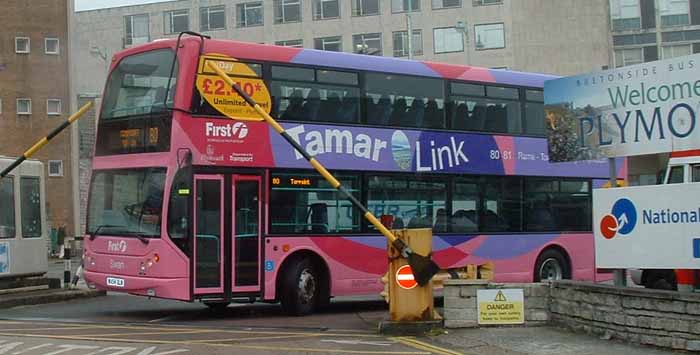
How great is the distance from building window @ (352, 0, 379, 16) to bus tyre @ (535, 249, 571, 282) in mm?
39644

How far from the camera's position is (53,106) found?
1802 inches

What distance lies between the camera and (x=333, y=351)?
1087 cm

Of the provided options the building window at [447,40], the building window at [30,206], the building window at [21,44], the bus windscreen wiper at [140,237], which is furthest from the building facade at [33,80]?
the bus windscreen wiper at [140,237]

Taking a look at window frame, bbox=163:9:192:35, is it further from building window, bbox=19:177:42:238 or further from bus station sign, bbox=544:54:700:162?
bus station sign, bbox=544:54:700:162

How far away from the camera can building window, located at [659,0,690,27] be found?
5094cm

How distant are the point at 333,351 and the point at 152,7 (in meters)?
54.3

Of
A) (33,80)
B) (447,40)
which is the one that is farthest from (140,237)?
(447,40)

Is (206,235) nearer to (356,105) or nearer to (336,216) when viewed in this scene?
(336,216)

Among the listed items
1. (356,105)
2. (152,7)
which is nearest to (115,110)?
(356,105)

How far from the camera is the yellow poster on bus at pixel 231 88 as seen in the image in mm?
14445

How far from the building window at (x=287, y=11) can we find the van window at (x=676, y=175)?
45.6 m

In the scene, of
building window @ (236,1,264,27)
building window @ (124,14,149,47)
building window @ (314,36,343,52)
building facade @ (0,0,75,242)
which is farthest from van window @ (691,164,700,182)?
building window @ (124,14,149,47)

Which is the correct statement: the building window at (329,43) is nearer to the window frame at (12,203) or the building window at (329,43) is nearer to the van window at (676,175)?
the window frame at (12,203)

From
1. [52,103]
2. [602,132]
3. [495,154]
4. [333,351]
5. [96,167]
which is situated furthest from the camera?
[52,103]
